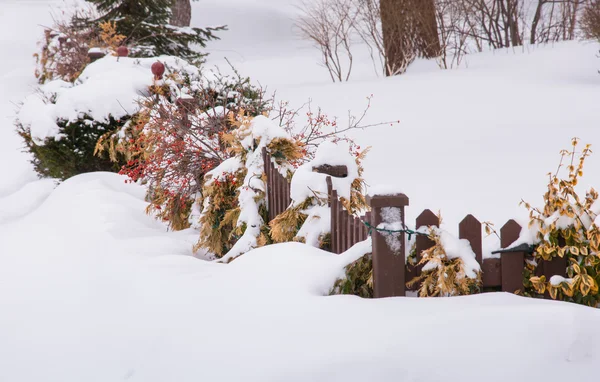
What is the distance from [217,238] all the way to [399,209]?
2323mm

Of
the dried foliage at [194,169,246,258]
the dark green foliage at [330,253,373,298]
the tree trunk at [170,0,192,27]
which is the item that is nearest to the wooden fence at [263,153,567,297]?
the dark green foliage at [330,253,373,298]

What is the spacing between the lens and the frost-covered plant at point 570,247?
2695 millimetres

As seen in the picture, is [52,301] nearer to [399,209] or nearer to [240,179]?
[240,179]

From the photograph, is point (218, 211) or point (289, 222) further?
point (218, 211)

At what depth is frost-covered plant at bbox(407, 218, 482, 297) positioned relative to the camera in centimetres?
267

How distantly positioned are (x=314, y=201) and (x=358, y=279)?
3.00ft

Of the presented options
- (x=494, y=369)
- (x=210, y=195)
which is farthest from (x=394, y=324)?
(x=210, y=195)

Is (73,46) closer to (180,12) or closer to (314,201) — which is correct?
(180,12)

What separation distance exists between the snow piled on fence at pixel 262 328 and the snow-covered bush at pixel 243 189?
1.95 feet

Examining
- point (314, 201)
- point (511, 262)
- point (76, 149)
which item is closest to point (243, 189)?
point (314, 201)

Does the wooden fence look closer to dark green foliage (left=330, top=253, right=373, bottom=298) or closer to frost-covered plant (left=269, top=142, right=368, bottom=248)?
dark green foliage (left=330, top=253, right=373, bottom=298)

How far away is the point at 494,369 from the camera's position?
83.7 inches

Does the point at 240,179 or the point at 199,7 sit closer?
the point at 240,179

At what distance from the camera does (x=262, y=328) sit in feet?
8.35
